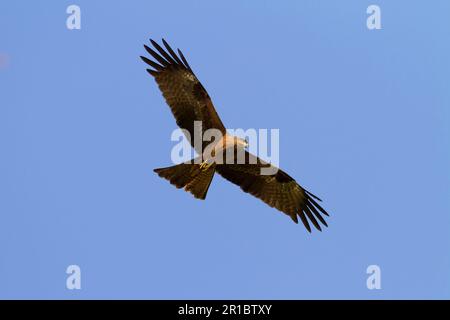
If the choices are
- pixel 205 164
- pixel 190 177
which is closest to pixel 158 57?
pixel 205 164

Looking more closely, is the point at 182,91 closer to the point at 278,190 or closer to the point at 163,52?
the point at 163,52

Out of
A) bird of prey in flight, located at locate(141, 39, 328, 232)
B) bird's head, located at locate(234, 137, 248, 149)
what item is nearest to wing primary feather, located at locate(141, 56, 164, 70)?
bird of prey in flight, located at locate(141, 39, 328, 232)

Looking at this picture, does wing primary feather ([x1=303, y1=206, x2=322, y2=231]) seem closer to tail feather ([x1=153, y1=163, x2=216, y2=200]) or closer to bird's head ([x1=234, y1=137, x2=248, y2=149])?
bird's head ([x1=234, y1=137, x2=248, y2=149])

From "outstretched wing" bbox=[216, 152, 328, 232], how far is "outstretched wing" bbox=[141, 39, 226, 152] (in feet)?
3.70

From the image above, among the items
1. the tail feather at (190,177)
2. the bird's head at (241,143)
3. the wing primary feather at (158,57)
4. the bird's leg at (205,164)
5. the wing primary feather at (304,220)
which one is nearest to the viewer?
the tail feather at (190,177)

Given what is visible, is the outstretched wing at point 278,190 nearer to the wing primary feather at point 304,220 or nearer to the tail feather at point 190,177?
the wing primary feather at point 304,220

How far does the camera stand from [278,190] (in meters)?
13.6

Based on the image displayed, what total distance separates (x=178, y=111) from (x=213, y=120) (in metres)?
0.60

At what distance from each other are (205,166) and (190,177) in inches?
12.4

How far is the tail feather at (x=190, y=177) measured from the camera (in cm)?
1178

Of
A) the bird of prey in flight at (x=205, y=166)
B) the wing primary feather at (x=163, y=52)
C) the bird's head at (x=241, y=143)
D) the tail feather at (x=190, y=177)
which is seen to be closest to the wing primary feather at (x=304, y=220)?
the bird of prey in flight at (x=205, y=166)
